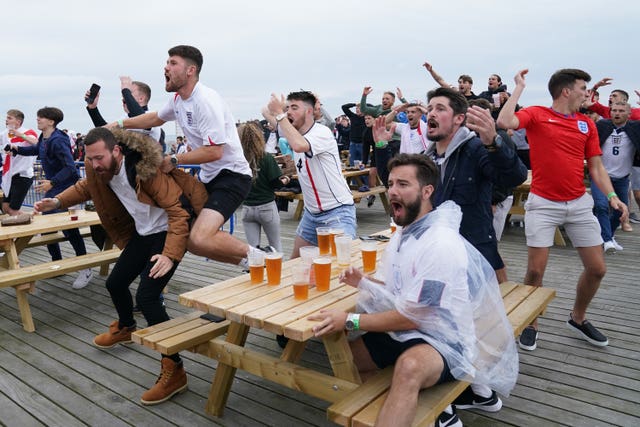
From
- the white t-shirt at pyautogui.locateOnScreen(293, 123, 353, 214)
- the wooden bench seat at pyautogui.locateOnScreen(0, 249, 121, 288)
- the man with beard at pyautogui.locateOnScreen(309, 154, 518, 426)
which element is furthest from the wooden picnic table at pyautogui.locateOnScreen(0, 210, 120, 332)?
the man with beard at pyautogui.locateOnScreen(309, 154, 518, 426)

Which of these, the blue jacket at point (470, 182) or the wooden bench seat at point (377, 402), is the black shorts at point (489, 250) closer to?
the blue jacket at point (470, 182)

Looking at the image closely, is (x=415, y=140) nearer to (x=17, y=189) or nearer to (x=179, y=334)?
(x=179, y=334)

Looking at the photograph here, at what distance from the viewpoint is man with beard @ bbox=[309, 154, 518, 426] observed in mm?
2162

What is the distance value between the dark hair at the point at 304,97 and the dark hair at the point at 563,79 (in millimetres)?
1820

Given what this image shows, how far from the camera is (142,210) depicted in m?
3.41

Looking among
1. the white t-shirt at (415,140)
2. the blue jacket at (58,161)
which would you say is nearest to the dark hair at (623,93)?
the white t-shirt at (415,140)

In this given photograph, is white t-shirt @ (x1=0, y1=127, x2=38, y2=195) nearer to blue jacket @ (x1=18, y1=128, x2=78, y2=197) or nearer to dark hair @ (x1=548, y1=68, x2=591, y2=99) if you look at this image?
blue jacket @ (x1=18, y1=128, x2=78, y2=197)

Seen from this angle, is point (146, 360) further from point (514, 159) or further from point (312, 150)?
point (514, 159)

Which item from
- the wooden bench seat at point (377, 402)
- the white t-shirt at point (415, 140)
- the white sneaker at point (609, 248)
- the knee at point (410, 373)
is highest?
the white t-shirt at point (415, 140)

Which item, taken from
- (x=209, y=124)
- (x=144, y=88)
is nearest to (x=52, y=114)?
(x=144, y=88)

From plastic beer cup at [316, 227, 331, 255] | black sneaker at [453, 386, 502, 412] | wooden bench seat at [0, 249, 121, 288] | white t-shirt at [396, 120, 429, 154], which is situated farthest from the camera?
white t-shirt at [396, 120, 429, 154]

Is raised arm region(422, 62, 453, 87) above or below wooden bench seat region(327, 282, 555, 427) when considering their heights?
above

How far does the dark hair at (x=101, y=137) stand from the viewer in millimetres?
3141

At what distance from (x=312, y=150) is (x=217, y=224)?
0.93m
